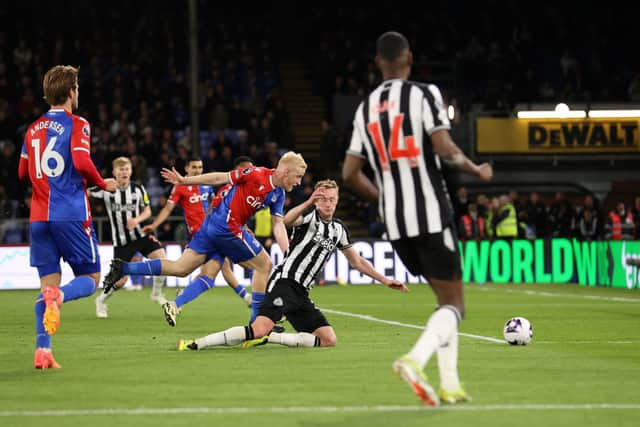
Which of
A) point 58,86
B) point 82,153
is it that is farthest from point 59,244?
point 58,86

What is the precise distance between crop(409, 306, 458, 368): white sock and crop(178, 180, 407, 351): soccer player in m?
3.57

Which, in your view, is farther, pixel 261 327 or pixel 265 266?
pixel 265 266

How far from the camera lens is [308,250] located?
427 inches

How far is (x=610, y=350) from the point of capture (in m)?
10.9

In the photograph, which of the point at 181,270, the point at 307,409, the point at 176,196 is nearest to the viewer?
the point at 307,409

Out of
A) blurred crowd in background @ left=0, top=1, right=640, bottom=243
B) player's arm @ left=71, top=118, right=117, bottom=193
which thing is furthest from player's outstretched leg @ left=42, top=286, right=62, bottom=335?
blurred crowd in background @ left=0, top=1, right=640, bottom=243

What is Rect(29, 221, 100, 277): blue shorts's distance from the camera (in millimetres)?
8938

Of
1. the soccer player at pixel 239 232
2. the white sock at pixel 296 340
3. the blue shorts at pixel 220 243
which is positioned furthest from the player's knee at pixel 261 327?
the blue shorts at pixel 220 243

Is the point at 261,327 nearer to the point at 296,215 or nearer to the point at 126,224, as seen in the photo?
the point at 296,215

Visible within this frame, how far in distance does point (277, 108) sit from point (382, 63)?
24.6 m

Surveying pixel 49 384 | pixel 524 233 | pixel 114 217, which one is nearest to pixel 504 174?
pixel 524 233

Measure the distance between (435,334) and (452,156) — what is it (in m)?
1.04

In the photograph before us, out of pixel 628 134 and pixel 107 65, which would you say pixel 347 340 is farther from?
pixel 628 134

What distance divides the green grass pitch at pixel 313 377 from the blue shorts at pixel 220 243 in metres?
0.98
